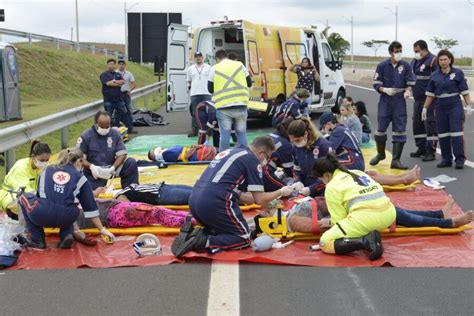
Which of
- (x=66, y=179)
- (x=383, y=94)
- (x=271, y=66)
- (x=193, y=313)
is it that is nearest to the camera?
(x=193, y=313)

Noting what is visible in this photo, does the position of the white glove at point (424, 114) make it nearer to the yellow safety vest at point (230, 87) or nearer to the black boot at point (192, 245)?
the yellow safety vest at point (230, 87)

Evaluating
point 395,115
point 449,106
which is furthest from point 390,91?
point 449,106

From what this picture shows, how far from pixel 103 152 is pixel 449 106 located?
5553 millimetres

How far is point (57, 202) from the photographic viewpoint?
6156 millimetres

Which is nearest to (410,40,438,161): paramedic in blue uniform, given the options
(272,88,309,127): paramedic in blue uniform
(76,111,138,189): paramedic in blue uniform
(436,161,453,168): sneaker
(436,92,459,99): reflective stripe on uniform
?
(436,92,459,99): reflective stripe on uniform

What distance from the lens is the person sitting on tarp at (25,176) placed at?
706cm

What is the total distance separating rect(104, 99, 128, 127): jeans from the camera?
1562 centimetres

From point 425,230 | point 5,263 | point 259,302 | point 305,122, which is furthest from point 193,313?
point 305,122

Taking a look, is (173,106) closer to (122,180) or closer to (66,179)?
(122,180)

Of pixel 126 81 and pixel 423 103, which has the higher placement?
pixel 126 81

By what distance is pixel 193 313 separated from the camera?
449 cm

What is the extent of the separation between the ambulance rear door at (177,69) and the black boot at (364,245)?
1115 cm

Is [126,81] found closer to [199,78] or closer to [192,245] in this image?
[199,78]

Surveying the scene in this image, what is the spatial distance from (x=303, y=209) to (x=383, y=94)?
4786mm
